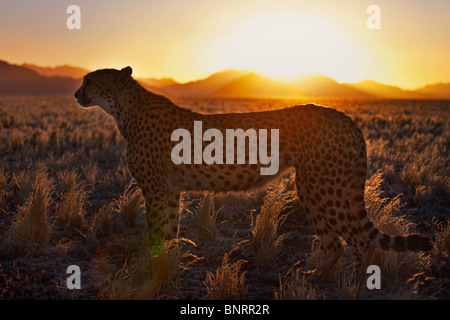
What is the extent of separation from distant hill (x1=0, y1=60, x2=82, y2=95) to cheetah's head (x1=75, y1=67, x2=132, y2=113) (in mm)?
177630

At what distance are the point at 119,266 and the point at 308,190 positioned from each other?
7.57ft

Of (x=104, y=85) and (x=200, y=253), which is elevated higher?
(x=104, y=85)

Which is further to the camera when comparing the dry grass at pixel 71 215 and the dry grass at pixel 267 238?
the dry grass at pixel 71 215

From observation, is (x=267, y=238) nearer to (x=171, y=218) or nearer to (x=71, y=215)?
(x=171, y=218)

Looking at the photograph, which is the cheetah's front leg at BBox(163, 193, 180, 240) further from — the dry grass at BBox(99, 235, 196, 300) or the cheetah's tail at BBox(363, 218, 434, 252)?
the cheetah's tail at BBox(363, 218, 434, 252)

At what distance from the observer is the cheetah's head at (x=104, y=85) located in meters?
4.88

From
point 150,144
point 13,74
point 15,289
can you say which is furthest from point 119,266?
point 13,74

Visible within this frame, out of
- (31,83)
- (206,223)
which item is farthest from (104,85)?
(31,83)

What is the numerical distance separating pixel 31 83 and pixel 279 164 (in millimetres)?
204648

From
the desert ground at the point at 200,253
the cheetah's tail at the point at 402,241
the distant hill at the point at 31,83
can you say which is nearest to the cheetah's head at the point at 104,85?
the desert ground at the point at 200,253

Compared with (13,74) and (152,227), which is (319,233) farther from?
(13,74)

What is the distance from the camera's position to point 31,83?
602 ft

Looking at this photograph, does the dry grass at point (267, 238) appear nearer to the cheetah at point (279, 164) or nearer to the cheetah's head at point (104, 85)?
the cheetah at point (279, 164)

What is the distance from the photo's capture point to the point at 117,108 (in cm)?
483
